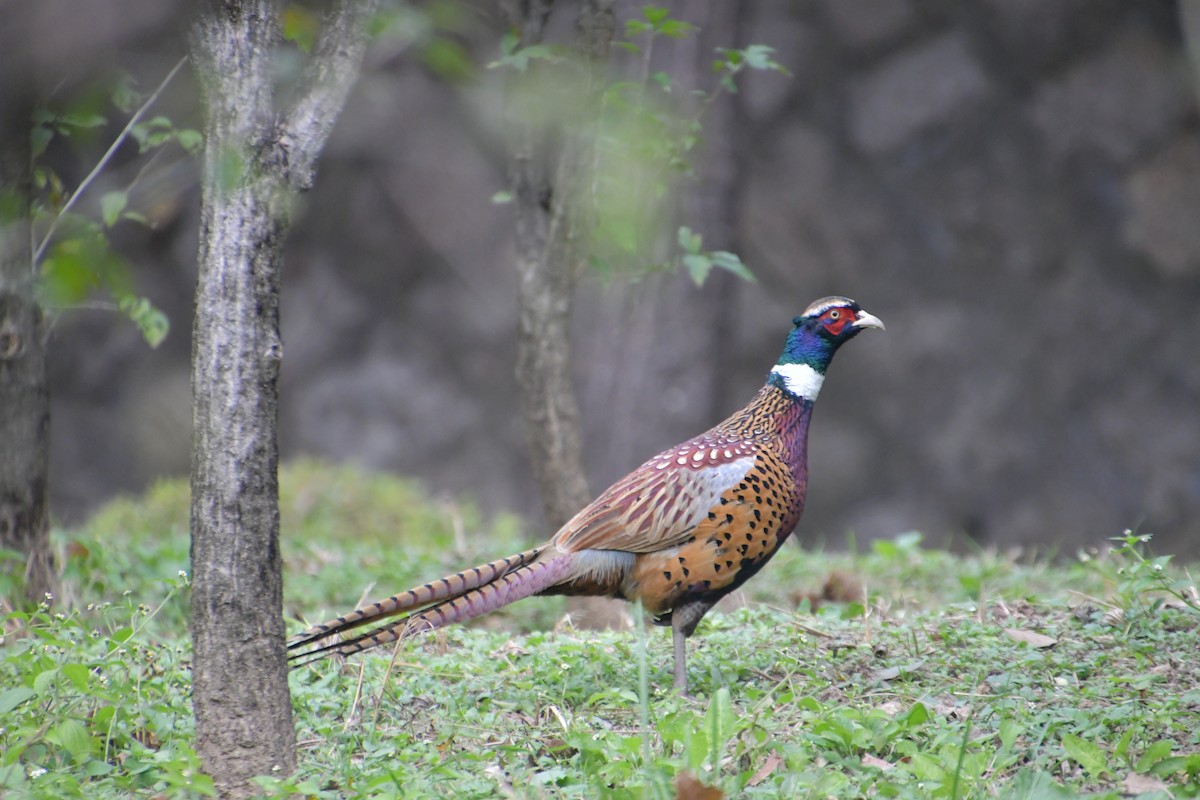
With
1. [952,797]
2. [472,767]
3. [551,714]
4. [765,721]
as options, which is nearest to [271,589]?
[472,767]

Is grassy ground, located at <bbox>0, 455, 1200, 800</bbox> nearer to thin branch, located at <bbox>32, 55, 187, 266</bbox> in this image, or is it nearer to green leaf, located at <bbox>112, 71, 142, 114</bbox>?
thin branch, located at <bbox>32, 55, 187, 266</bbox>

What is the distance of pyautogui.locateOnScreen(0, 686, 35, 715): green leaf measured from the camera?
2.59 m

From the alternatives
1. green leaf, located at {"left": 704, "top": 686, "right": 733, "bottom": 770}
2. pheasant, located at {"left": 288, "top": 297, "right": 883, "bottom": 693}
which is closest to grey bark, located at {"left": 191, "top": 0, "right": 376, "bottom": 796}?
pheasant, located at {"left": 288, "top": 297, "right": 883, "bottom": 693}

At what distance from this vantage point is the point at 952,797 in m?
2.38

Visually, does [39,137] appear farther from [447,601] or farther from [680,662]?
[680,662]

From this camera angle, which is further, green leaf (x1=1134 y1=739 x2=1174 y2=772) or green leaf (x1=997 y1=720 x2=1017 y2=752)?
green leaf (x1=997 y1=720 x2=1017 y2=752)

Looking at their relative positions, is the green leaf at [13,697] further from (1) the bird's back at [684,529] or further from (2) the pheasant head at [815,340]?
(2) the pheasant head at [815,340]

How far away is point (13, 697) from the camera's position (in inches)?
103

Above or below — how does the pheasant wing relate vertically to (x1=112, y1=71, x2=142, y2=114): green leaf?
below

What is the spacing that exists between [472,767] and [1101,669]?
5.48 feet

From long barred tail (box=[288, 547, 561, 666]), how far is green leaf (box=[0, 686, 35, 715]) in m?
0.57

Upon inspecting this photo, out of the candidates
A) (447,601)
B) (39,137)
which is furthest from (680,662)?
(39,137)

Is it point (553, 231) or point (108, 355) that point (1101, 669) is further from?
point (108, 355)

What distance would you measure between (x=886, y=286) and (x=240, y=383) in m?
6.42
